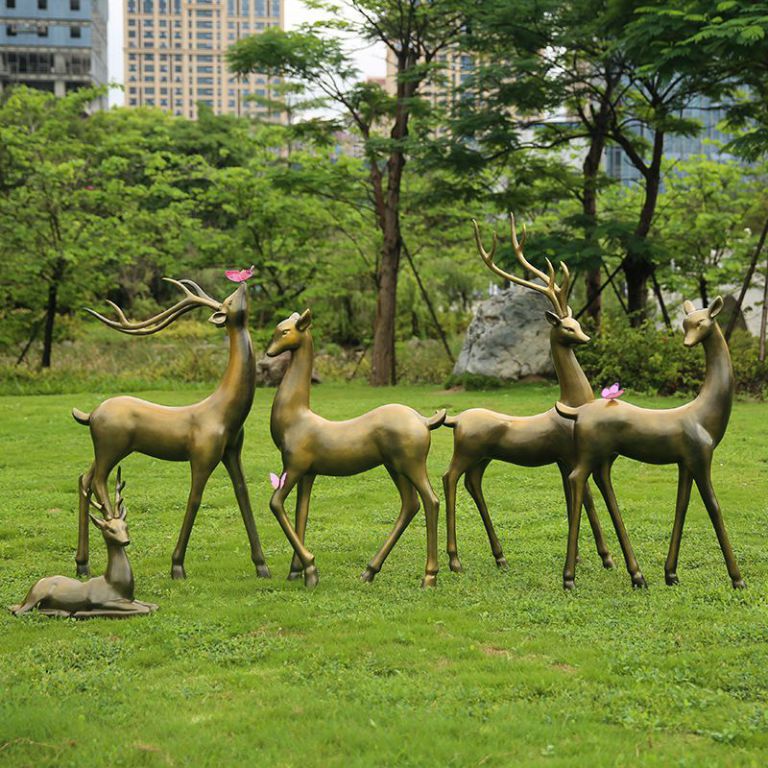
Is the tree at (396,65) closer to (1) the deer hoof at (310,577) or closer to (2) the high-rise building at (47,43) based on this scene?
(1) the deer hoof at (310,577)

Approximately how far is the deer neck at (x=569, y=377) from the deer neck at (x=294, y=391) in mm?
1751

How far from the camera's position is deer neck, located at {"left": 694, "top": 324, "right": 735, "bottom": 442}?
6414 millimetres

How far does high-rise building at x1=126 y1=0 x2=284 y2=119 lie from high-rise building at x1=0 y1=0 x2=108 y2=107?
101733mm

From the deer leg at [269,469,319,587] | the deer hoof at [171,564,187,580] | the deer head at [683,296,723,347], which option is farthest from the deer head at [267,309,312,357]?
the deer head at [683,296,723,347]

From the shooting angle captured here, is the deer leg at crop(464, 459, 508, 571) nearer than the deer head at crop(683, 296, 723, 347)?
No

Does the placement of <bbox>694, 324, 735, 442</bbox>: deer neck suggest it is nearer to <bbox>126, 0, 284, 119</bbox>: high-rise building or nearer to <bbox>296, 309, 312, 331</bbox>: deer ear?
<bbox>296, 309, 312, 331</bbox>: deer ear

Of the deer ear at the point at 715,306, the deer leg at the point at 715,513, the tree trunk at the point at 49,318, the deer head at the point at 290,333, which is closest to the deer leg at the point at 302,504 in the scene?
the deer head at the point at 290,333

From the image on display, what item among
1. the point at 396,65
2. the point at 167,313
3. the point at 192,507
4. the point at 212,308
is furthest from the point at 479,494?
the point at 396,65

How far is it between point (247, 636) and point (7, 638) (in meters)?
1.37

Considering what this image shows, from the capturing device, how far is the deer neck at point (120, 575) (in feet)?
20.0

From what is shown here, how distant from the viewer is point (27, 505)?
9.90 m

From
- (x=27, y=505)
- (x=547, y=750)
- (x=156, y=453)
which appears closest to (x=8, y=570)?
(x=156, y=453)

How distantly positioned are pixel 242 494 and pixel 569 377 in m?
2.50

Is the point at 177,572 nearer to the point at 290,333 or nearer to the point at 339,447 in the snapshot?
the point at 339,447
